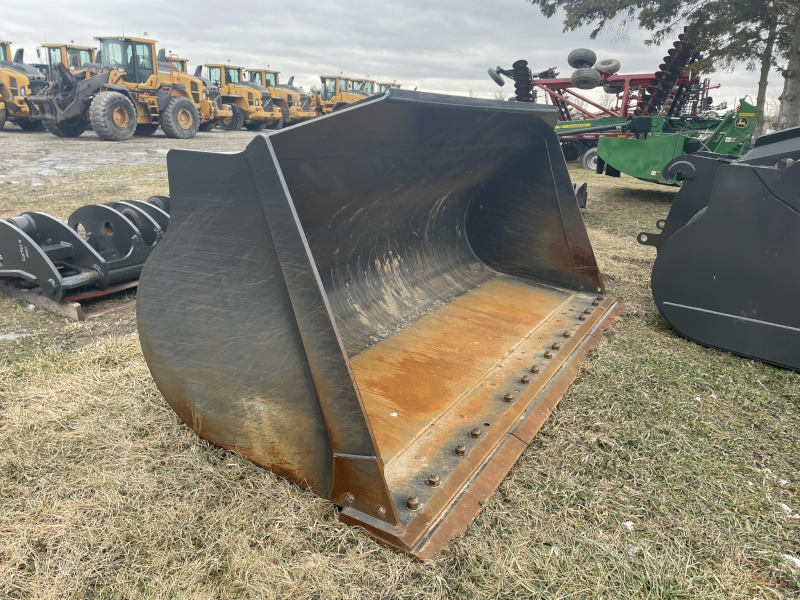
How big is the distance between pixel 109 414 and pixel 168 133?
1639cm

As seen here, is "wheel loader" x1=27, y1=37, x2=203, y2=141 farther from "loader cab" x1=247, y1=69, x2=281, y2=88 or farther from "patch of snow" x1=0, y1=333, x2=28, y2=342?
"patch of snow" x1=0, y1=333, x2=28, y2=342

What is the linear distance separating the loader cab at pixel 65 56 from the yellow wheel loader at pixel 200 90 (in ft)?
7.69

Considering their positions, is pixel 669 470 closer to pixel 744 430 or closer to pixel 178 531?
pixel 744 430

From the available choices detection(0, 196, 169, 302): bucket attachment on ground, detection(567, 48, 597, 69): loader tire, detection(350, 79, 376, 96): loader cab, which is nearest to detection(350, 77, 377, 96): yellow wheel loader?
detection(350, 79, 376, 96): loader cab

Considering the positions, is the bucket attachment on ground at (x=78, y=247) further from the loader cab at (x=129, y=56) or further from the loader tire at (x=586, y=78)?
the loader cab at (x=129, y=56)

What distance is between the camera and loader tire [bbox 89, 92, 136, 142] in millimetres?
14172

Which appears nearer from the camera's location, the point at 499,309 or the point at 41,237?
the point at 499,309

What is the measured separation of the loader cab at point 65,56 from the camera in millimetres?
16812

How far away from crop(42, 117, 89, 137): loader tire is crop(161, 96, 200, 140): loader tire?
Result: 214 centimetres

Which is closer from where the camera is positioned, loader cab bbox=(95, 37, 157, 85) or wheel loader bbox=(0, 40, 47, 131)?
loader cab bbox=(95, 37, 157, 85)

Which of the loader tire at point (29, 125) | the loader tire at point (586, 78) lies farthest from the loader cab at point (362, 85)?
the loader tire at point (586, 78)

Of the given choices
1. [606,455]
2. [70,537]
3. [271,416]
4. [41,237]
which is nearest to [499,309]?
[606,455]

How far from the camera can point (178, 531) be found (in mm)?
1671

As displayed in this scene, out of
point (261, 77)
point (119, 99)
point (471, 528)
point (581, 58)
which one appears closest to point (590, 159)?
point (581, 58)
